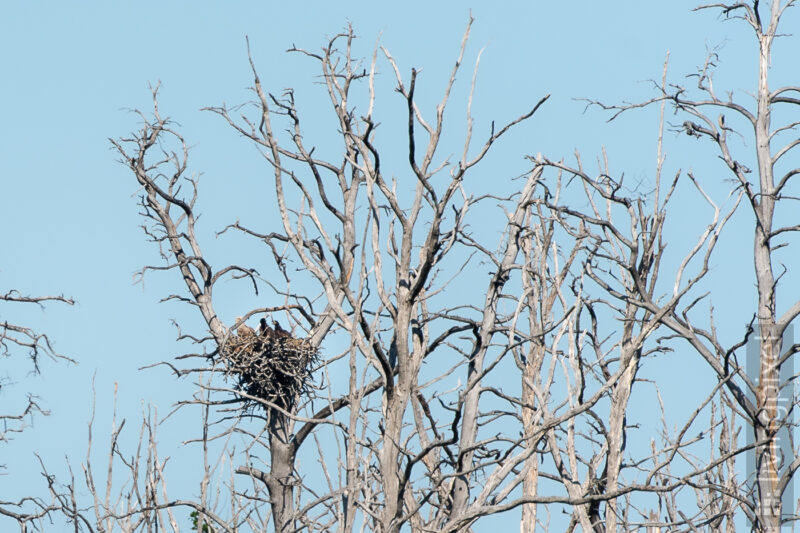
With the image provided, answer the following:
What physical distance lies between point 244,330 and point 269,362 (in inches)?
22.2

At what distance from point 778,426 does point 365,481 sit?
5.57m

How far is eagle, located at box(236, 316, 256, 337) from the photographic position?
12742 mm

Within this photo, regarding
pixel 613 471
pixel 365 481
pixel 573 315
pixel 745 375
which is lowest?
pixel 365 481

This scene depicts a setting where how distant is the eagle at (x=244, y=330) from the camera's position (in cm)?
1274

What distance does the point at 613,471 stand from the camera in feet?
29.6

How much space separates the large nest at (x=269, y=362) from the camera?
12.5 metres

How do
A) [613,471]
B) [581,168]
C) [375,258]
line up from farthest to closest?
[581,168] < [613,471] < [375,258]

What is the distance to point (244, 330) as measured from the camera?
505 inches

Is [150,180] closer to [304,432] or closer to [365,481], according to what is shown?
[304,432]

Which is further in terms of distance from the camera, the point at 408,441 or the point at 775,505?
the point at 775,505

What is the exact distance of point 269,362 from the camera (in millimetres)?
12508

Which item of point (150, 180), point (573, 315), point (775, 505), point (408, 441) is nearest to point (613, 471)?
point (573, 315)

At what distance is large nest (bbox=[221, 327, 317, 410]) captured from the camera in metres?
12.5

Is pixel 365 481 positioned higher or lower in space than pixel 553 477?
lower
